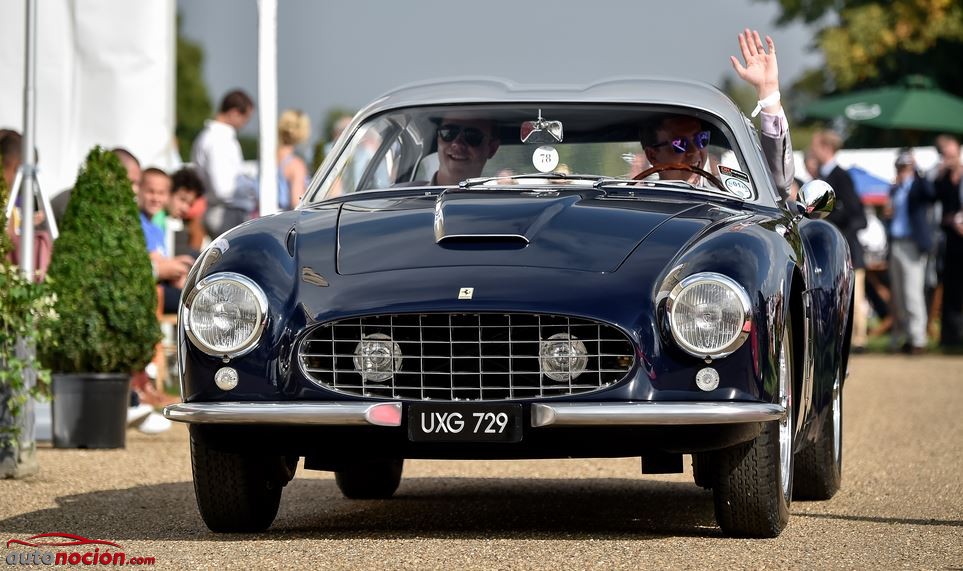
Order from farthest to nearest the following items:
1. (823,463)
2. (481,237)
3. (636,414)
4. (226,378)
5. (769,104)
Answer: (769,104) → (823,463) → (481,237) → (226,378) → (636,414)

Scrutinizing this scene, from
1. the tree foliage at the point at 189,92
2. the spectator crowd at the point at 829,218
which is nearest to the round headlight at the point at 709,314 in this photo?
the spectator crowd at the point at 829,218

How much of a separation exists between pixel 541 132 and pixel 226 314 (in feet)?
5.42

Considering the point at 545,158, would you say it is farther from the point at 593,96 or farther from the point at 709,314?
the point at 709,314

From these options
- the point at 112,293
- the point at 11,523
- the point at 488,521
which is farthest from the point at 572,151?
the point at 112,293

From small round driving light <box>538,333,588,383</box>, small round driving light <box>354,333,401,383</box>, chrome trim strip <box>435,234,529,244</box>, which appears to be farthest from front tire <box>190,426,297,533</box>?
small round driving light <box>538,333,588,383</box>

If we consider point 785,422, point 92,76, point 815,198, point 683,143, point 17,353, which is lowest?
point 785,422

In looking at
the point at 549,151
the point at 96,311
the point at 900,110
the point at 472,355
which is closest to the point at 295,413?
the point at 472,355

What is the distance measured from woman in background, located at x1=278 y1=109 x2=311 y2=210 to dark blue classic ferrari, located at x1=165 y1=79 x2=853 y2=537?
8.09 metres

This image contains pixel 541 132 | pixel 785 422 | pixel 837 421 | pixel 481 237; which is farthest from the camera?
pixel 837 421

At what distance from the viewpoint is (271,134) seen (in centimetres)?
1178

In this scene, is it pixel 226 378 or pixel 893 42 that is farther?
pixel 893 42

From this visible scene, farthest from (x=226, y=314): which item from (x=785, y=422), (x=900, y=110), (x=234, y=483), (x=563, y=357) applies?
(x=900, y=110)

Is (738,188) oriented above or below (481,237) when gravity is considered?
above

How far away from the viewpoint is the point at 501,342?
16.8ft
